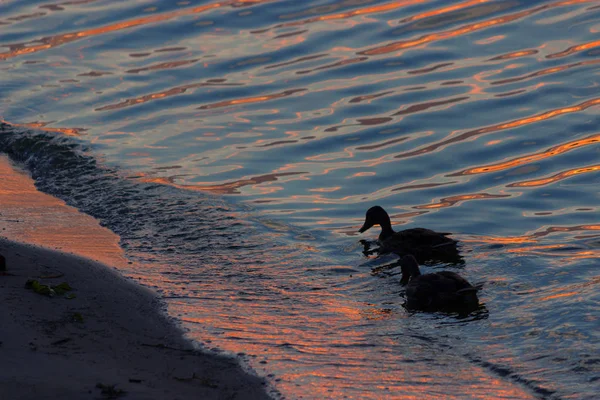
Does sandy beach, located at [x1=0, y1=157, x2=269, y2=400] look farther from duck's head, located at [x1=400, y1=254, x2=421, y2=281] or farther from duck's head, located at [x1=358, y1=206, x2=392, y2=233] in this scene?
duck's head, located at [x1=358, y1=206, x2=392, y2=233]

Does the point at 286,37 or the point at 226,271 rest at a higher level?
the point at 286,37

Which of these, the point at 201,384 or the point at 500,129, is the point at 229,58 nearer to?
the point at 500,129

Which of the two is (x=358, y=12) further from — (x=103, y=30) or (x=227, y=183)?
(x=227, y=183)

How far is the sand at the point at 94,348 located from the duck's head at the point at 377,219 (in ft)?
11.0

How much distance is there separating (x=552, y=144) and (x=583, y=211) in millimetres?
2323

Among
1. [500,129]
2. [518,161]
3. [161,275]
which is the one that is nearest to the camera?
[161,275]

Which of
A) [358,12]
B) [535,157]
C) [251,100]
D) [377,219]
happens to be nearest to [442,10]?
[358,12]

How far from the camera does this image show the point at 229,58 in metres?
18.2

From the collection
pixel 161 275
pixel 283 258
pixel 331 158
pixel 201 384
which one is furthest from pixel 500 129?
pixel 201 384

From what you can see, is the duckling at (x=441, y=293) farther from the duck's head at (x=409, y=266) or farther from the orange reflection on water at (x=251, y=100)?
the orange reflection on water at (x=251, y=100)

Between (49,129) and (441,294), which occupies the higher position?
(49,129)

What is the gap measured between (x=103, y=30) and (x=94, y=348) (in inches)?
579

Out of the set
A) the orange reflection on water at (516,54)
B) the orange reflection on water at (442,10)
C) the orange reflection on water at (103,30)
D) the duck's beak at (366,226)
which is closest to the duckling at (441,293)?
the duck's beak at (366,226)

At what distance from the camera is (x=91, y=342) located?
686 cm
